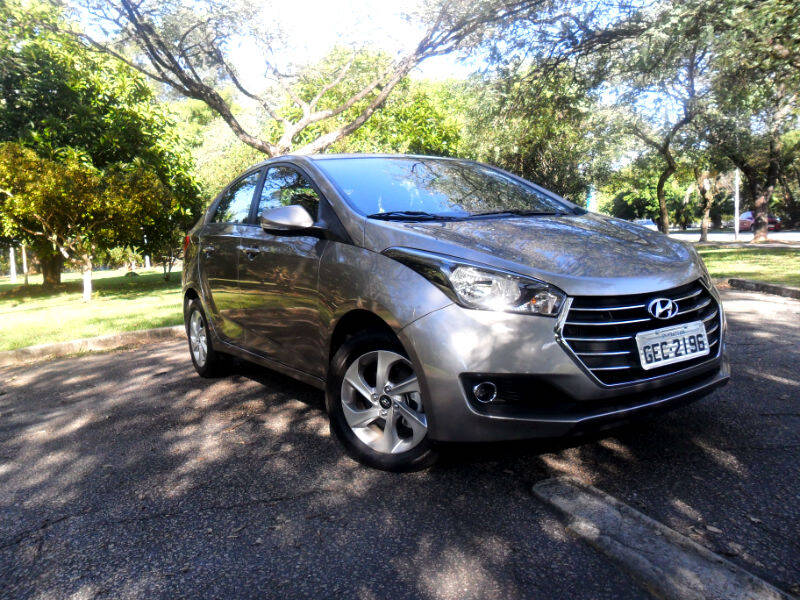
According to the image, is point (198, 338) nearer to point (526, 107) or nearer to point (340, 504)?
point (340, 504)

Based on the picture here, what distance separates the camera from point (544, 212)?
3961 mm

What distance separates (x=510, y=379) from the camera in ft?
8.80

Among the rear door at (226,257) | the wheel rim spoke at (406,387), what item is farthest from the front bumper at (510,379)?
the rear door at (226,257)

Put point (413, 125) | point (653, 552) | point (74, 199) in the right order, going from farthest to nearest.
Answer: point (413, 125) → point (74, 199) → point (653, 552)

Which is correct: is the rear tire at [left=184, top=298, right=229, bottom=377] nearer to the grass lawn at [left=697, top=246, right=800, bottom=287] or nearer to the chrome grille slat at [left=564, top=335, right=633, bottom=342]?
the chrome grille slat at [left=564, top=335, right=633, bottom=342]

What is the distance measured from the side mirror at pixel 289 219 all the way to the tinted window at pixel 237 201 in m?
1.02

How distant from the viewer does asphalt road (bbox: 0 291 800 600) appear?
7.52 ft

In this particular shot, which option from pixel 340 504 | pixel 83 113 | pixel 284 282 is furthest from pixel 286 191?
pixel 83 113

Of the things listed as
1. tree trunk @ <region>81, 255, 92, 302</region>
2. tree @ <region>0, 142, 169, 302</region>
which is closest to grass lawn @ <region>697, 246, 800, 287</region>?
tree trunk @ <region>81, 255, 92, 302</region>

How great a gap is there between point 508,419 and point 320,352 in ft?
4.11

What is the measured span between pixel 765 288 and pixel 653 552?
8.49m

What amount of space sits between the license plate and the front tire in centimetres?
97

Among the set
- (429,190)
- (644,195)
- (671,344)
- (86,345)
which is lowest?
(86,345)

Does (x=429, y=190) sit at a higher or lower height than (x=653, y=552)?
higher
